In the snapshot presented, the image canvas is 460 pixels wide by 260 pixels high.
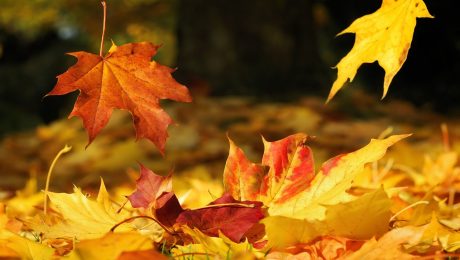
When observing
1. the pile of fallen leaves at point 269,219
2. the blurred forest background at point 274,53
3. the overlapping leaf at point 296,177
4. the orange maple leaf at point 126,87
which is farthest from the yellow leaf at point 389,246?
the blurred forest background at point 274,53

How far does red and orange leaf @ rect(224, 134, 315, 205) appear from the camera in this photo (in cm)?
96

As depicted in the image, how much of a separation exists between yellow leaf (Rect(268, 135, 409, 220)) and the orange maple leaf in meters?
0.21

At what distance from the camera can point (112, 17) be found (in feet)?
22.7

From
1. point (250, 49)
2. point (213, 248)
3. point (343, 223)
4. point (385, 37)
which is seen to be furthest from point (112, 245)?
point (250, 49)

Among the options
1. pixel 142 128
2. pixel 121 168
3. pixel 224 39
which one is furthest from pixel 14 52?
pixel 142 128

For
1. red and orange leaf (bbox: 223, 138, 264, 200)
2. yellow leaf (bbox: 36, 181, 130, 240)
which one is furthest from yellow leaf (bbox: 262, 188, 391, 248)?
yellow leaf (bbox: 36, 181, 130, 240)

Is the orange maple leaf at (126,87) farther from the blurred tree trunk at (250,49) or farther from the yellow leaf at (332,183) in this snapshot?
the blurred tree trunk at (250,49)

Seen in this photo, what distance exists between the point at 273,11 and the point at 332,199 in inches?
144

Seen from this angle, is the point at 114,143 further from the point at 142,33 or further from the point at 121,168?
the point at 142,33

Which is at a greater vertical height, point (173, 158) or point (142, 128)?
point (142, 128)

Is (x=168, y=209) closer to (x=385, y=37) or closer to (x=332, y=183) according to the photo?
(x=332, y=183)

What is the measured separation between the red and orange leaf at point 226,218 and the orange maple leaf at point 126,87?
12 cm

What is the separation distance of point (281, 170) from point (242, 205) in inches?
3.8

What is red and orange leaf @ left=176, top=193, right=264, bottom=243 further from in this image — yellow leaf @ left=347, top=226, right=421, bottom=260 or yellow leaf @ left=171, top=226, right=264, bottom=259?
yellow leaf @ left=347, top=226, right=421, bottom=260
